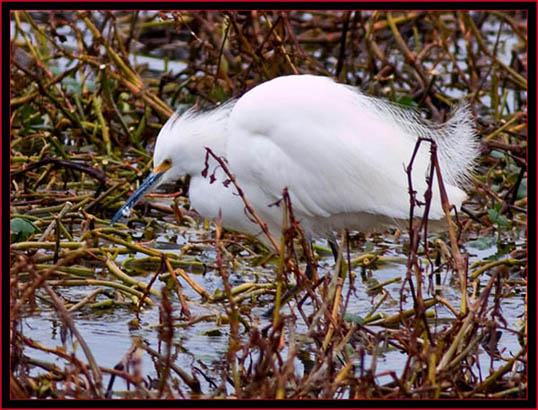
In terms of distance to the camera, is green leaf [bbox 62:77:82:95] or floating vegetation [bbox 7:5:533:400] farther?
green leaf [bbox 62:77:82:95]

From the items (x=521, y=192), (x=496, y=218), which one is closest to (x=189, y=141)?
(x=496, y=218)

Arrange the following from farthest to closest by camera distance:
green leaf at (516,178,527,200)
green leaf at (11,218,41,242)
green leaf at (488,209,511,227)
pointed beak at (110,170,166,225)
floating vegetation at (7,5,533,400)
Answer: green leaf at (516,178,527,200)
green leaf at (488,209,511,227)
pointed beak at (110,170,166,225)
green leaf at (11,218,41,242)
floating vegetation at (7,5,533,400)

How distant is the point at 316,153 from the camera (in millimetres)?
→ 3477

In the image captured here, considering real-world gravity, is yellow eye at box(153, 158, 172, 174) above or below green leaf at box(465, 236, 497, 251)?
above

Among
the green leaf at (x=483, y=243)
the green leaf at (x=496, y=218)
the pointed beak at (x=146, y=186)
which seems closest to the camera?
the pointed beak at (x=146, y=186)

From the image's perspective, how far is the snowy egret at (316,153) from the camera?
3453 millimetres

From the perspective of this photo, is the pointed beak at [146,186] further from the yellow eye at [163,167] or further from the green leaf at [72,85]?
the green leaf at [72,85]

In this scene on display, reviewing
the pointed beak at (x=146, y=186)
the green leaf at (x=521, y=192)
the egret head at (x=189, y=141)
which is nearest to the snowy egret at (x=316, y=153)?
the egret head at (x=189, y=141)

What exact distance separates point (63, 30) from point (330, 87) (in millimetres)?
4838

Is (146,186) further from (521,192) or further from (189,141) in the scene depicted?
(521,192)

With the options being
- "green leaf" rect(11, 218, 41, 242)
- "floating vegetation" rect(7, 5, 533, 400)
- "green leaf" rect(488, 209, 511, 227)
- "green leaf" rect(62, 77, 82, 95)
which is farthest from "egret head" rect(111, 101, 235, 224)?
"green leaf" rect(62, 77, 82, 95)

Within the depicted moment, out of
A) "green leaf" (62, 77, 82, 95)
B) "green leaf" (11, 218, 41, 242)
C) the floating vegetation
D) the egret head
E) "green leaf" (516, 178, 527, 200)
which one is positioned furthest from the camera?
"green leaf" (62, 77, 82, 95)

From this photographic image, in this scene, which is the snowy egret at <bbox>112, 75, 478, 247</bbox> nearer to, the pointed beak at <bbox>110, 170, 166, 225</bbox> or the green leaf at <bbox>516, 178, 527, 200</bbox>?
the pointed beak at <bbox>110, 170, 166, 225</bbox>

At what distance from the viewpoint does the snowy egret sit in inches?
136
